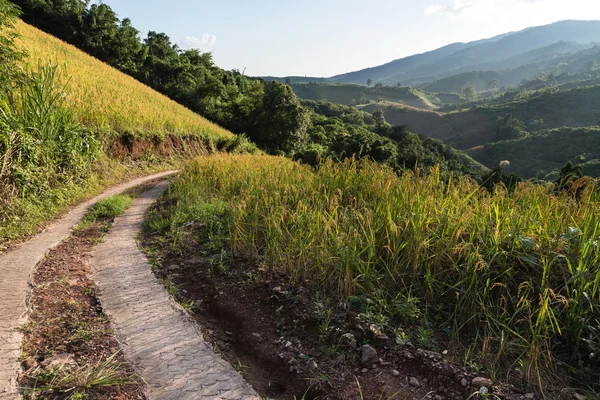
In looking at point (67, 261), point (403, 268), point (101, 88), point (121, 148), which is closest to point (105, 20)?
point (101, 88)

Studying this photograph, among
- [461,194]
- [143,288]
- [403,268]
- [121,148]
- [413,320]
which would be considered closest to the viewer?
[413,320]

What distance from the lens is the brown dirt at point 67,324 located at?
2441 millimetres

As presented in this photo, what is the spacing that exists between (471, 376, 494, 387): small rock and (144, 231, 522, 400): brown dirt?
0.12 feet

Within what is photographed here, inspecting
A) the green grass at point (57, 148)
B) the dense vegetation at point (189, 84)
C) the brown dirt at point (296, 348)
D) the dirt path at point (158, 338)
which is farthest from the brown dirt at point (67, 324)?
the dense vegetation at point (189, 84)

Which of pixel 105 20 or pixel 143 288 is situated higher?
pixel 105 20

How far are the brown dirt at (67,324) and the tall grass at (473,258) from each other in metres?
1.73

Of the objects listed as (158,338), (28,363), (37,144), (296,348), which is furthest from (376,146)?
(28,363)

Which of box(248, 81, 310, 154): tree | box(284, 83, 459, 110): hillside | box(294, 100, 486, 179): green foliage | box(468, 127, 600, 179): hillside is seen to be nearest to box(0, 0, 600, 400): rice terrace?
box(294, 100, 486, 179): green foliage

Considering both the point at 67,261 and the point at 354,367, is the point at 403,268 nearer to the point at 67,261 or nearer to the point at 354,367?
the point at 354,367

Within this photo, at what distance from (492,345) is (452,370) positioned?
20.5 inches

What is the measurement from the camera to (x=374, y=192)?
4.65 m

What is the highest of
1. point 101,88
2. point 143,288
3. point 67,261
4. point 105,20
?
point 105,20

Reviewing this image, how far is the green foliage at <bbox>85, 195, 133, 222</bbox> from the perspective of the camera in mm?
6474

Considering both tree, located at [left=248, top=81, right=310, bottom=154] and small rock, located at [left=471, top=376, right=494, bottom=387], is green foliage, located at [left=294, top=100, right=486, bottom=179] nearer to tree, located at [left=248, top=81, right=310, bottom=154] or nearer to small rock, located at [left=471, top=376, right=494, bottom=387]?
tree, located at [left=248, top=81, right=310, bottom=154]
